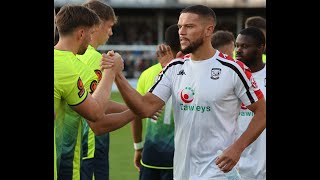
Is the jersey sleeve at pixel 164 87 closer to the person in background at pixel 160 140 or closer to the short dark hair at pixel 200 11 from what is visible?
the short dark hair at pixel 200 11

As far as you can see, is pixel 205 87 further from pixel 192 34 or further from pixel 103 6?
pixel 103 6

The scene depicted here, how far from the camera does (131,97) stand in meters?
5.80

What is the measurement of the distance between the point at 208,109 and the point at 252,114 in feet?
5.57

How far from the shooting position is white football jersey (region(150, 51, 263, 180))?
18.9 ft

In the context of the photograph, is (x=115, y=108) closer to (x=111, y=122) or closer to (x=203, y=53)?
(x=111, y=122)

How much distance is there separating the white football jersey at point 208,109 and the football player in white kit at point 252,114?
156 cm

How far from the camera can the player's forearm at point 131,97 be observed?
18.7ft

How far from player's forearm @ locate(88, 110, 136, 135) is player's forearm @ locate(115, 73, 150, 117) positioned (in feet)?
0.40

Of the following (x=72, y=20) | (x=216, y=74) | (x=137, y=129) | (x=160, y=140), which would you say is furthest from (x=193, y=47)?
(x=137, y=129)

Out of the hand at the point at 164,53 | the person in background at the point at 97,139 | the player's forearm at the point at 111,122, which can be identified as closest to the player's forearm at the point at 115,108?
the player's forearm at the point at 111,122
